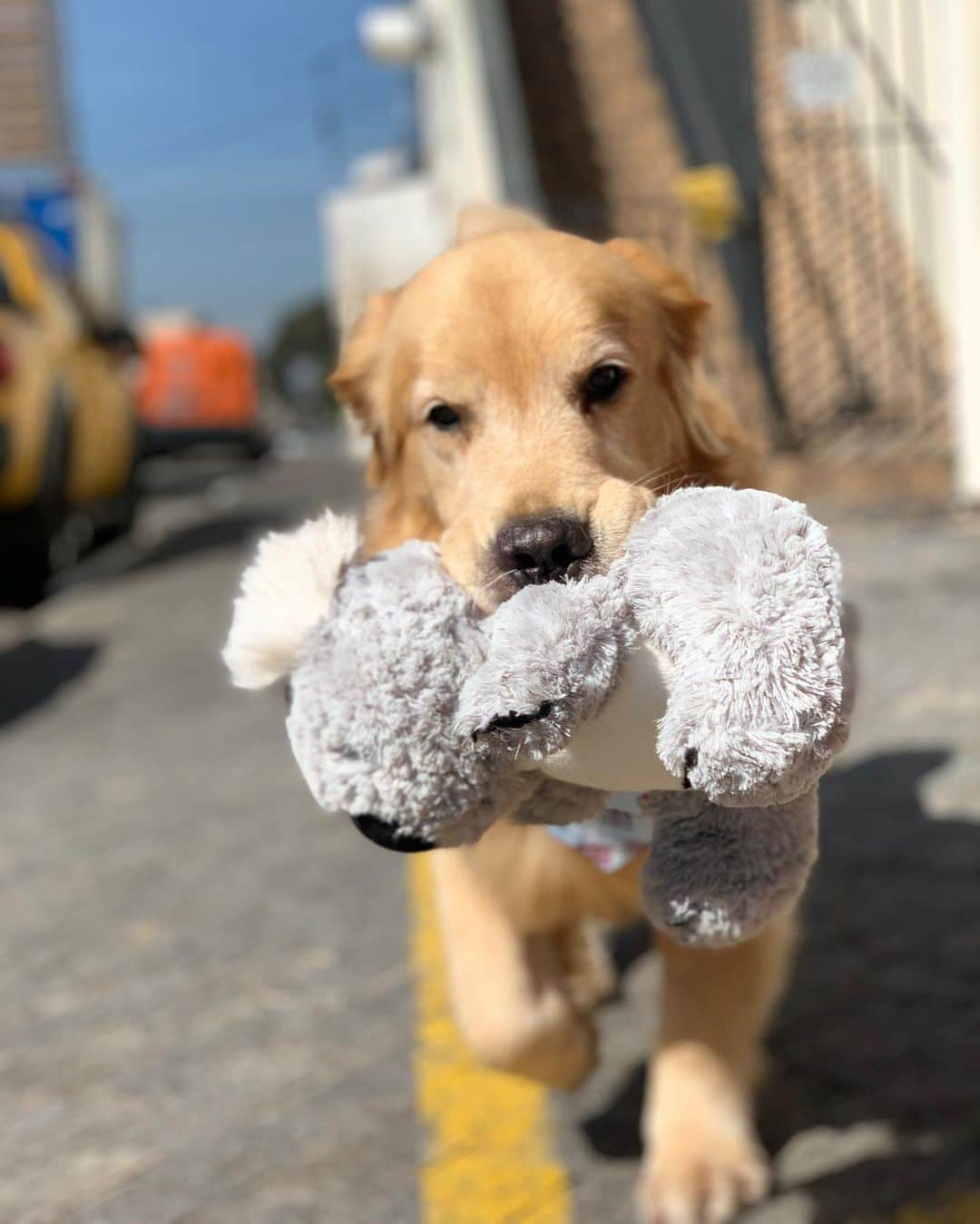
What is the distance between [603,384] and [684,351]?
380mm

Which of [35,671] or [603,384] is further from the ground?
[603,384]

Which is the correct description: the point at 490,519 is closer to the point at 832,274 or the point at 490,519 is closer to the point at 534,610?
the point at 534,610

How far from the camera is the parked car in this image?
872 inches

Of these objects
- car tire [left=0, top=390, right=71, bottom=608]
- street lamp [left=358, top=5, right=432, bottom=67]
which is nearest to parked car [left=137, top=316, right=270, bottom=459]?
street lamp [left=358, top=5, right=432, bottom=67]

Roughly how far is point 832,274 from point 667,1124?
1045cm

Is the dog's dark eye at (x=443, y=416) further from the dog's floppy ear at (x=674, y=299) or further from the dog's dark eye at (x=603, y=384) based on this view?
the dog's floppy ear at (x=674, y=299)

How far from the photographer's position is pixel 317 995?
334 cm

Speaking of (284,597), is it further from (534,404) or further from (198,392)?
(198,392)

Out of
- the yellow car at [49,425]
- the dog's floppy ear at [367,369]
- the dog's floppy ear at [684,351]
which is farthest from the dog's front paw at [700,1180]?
the yellow car at [49,425]

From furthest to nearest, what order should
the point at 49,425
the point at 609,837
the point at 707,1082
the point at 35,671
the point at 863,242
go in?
the point at 863,242 < the point at 49,425 < the point at 35,671 < the point at 707,1082 < the point at 609,837

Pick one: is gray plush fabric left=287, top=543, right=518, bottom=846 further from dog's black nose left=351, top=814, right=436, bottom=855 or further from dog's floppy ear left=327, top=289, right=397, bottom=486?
dog's floppy ear left=327, top=289, right=397, bottom=486

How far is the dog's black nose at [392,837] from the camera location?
70.2 inches

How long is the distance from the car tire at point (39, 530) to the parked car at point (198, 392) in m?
12.7

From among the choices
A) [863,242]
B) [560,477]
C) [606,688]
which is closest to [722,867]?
[606,688]
